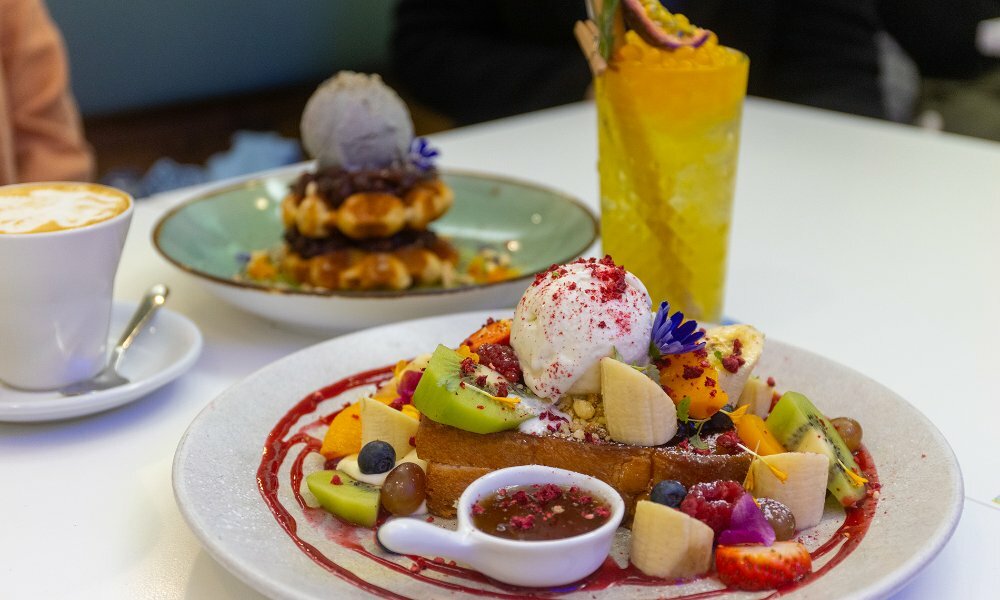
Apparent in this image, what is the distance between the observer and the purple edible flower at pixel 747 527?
3.44 feet

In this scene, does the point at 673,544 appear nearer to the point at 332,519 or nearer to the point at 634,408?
the point at 634,408

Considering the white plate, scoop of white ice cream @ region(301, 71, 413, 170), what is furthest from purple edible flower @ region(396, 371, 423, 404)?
scoop of white ice cream @ region(301, 71, 413, 170)

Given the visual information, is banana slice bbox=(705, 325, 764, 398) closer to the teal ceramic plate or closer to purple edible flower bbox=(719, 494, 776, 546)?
purple edible flower bbox=(719, 494, 776, 546)

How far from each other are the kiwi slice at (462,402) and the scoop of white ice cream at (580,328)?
0.18 feet

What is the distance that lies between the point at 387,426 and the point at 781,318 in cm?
90

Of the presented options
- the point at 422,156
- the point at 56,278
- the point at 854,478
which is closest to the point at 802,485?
the point at 854,478

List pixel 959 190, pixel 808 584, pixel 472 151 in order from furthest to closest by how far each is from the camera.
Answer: pixel 472 151, pixel 959 190, pixel 808 584

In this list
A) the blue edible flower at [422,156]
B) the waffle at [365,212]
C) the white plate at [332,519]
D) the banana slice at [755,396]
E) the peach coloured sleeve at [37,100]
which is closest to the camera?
the white plate at [332,519]

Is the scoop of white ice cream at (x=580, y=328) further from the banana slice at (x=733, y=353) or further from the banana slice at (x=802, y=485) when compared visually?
the banana slice at (x=802, y=485)

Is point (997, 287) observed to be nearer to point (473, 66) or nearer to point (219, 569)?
point (219, 569)

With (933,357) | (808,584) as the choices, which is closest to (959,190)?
(933,357)

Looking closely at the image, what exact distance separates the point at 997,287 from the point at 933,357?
44cm

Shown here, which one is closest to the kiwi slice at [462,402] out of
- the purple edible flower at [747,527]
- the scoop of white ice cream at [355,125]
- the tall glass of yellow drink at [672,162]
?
the purple edible flower at [747,527]

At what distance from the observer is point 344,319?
1.65 meters
